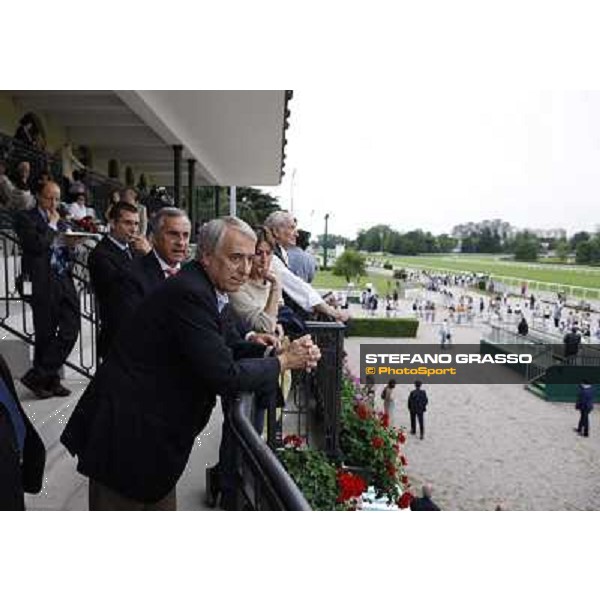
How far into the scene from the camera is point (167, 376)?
1791 mm

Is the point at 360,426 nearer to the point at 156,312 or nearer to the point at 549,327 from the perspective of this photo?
the point at 156,312

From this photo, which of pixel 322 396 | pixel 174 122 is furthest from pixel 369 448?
pixel 174 122

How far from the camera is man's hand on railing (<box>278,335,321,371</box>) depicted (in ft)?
6.48

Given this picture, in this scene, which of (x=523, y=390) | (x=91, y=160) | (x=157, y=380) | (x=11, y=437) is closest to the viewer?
(x=11, y=437)

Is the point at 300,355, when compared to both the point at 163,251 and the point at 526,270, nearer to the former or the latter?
the point at 163,251

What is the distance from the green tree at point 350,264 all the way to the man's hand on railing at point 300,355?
36094 mm

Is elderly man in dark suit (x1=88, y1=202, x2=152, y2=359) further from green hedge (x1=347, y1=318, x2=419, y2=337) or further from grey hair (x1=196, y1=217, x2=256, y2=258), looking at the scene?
green hedge (x1=347, y1=318, x2=419, y2=337)

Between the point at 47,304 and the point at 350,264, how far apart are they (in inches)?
1380

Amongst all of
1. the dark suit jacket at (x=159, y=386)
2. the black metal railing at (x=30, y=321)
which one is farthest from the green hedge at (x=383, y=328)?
the dark suit jacket at (x=159, y=386)

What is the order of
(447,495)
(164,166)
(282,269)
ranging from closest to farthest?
(282,269), (447,495), (164,166)

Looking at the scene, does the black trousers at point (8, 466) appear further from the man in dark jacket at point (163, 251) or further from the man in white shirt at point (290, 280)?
the man in white shirt at point (290, 280)

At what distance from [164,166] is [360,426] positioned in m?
16.3

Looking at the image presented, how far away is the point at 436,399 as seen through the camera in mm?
21344

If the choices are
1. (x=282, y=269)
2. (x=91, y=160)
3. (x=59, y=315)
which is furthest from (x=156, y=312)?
(x=91, y=160)
